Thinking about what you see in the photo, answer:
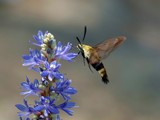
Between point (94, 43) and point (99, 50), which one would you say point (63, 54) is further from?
point (94, 43)

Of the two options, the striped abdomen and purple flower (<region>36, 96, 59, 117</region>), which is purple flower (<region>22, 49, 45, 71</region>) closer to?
purple flower (<region>36, 96, 59, 117</region>)

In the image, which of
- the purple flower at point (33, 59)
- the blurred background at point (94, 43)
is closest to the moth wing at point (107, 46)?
the purple flower at point (33, 59)

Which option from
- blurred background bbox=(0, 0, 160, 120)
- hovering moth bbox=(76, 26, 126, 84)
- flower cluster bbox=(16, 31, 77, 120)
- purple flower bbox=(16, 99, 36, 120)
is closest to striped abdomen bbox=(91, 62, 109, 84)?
hovering moth bbox=(76, 26, 126, 84)

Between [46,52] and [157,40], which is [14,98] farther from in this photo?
[46,52]

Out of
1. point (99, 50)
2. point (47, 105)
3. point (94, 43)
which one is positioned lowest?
point (47, 105)

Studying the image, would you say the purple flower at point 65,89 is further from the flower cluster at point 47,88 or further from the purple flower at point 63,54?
the purple flower at point 63,54

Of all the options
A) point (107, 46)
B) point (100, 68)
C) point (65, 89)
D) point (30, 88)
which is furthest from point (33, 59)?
point (100, 68)
